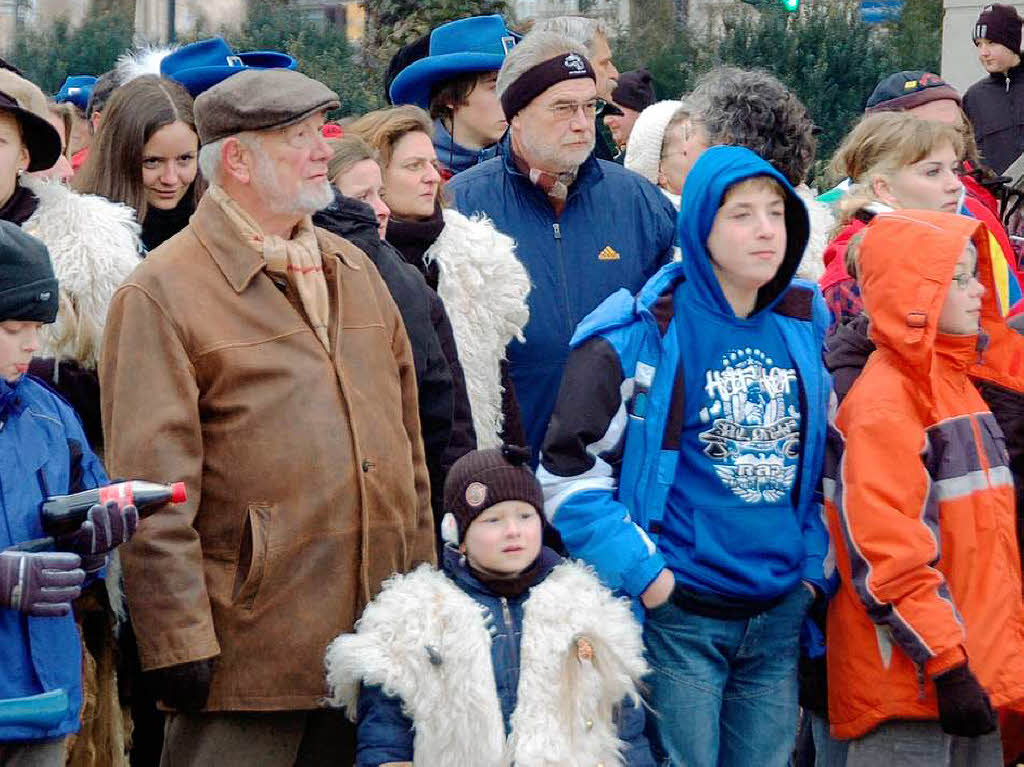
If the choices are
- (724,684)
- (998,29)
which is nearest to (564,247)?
(724,684)

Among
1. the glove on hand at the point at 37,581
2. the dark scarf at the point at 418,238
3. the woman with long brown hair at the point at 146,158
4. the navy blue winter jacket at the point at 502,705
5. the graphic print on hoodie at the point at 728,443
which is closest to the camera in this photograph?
the glove on hand at the point at 37,581

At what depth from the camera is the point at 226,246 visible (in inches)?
164

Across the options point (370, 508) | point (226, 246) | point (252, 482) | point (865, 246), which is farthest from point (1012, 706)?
point (226, 246)

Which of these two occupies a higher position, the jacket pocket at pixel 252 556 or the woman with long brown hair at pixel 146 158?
the woman with long brown hair at pixel 146 158

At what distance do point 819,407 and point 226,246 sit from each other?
1640 mm

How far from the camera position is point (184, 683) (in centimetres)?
389

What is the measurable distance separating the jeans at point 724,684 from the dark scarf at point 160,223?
207 centimetres

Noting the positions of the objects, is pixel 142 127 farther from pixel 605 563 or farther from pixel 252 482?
pixel 605 563

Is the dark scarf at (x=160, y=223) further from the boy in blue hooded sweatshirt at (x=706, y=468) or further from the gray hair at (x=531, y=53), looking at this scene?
the boy in blue hooded sweatshirt at (x=706, y=468)

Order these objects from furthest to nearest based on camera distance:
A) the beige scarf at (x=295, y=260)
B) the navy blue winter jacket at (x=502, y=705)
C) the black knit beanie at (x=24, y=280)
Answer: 1. the beige scarf at (x=295, y=260)
2. the navy blue winter jacket at (x=502, y=705)
3. the black knit beanie at (x=24, y=280)

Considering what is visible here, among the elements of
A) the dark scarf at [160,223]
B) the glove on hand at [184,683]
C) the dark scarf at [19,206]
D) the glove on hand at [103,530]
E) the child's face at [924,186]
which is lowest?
the glove on hand at [184,683]

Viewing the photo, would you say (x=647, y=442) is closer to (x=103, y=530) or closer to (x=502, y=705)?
(x=502, y=705)

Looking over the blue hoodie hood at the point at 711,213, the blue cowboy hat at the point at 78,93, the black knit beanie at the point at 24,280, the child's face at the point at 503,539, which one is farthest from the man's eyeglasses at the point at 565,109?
the blue cowboy hat at the point at 78,93

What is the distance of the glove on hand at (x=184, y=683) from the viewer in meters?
3.88
